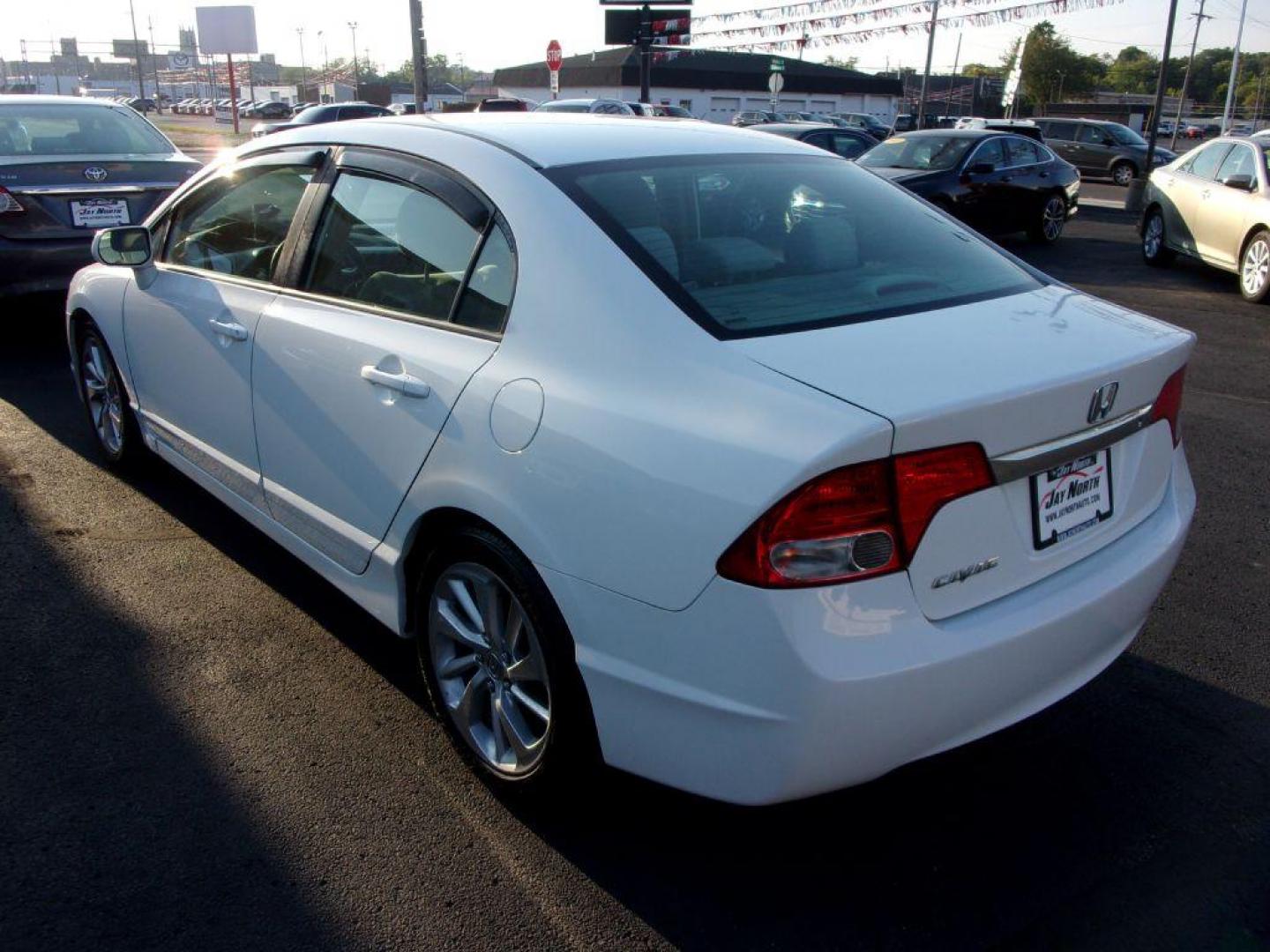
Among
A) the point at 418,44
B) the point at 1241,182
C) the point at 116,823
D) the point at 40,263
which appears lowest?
the point at 116,823

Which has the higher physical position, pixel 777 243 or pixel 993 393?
pixel 777 243

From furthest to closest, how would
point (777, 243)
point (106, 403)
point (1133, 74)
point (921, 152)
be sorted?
point (1133, 74) < point (921, 152) < point (106, 403) < point (777, 243)

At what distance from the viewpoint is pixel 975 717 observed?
226cm

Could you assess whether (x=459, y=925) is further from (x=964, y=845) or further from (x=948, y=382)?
(x=948, y=382)

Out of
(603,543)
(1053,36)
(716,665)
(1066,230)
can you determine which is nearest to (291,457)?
(603,543)

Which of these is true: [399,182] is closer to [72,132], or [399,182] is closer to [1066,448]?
[1066,448]

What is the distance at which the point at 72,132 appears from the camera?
782 cm

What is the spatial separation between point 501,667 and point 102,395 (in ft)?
10.9

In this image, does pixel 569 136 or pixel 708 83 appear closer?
pixel 569 136

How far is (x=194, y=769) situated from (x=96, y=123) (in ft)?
22.0

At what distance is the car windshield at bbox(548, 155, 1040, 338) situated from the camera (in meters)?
2.55

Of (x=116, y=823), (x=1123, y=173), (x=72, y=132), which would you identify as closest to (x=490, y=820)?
(x=116, y=823)

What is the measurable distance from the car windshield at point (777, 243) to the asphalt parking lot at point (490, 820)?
125 centimetres

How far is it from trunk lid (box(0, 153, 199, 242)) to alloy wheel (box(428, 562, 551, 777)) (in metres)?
5.54
